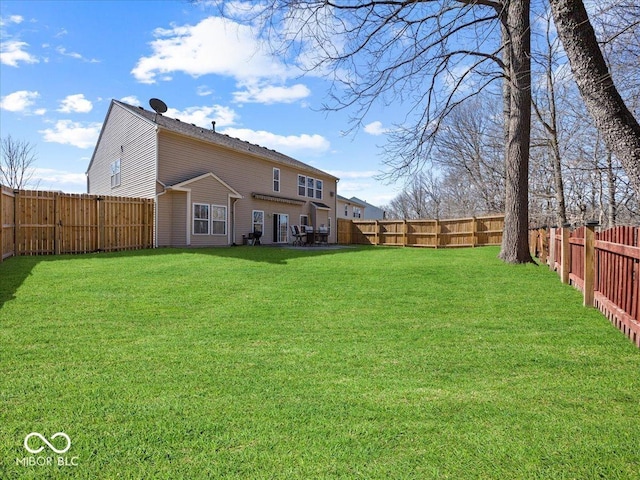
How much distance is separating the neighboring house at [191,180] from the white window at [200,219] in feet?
0.14

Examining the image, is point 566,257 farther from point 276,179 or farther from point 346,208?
point 346,208

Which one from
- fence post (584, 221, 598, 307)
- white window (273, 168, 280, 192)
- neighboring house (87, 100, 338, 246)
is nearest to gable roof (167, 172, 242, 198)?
neighboring house (87, 100, 338, 246)

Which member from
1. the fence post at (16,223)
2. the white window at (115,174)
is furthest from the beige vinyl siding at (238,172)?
the fence post at (16,223)

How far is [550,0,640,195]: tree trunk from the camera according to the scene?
360 cm

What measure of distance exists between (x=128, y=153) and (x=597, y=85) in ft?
57.9

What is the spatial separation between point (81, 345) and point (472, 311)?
443 cm

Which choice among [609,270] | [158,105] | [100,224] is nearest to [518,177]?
[609,270]

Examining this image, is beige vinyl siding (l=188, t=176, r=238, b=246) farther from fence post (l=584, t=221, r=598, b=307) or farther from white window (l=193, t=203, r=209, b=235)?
fence post (l=584, t=221, r=598, b=307)

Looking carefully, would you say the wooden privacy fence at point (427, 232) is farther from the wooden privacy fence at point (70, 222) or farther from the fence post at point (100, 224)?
the fence post at point (100, 224)

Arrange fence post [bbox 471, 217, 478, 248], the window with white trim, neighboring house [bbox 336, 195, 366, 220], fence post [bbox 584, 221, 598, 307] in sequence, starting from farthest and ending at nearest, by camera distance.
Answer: neighboring house [bbox 336, 195, 366, 220] → the window with white trim → fence post [bbox 471, 217, 478, 248] → fence post [bbox 584, 221, 598, 307]

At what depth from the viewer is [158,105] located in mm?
17000

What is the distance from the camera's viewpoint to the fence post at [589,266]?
512 centimetres

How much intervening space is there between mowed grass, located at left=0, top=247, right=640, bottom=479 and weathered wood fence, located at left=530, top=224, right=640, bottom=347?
22 cm

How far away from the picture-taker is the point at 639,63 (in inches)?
284
